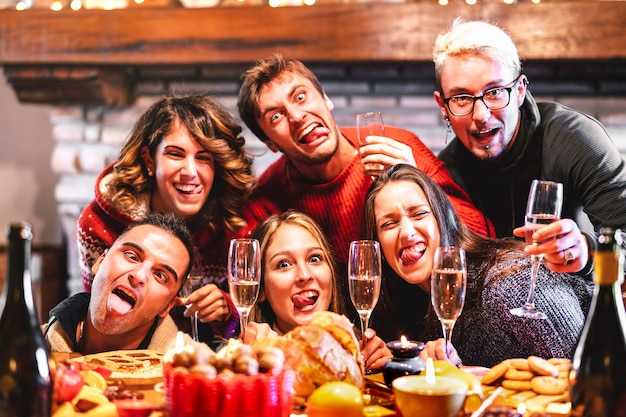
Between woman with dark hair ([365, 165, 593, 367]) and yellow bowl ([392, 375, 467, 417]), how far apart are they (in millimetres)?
916

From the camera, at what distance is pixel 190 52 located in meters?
3.59

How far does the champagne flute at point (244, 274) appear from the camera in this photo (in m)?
2.05

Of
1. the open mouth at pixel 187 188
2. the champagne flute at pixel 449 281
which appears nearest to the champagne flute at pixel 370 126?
the open mouth at pixel 187 188

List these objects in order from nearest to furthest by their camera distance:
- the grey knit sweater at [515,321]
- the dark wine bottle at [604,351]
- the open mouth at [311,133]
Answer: the dark wine bottle at [604,351], the grey knit sweater at [515,321], the open mouth at [311,133]

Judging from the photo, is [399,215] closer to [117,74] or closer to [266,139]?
[266,139]

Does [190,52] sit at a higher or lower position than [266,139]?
higher

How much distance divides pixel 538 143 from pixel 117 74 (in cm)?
206

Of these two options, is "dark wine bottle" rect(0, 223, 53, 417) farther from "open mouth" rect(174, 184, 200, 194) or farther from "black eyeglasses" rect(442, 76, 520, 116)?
"black eyeglasses" rect(442, 76, 520, 116)

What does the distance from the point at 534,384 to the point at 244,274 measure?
2.55ft

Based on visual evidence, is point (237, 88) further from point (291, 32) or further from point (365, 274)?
point (365, 274)

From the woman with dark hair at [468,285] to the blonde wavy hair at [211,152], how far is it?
511 mm

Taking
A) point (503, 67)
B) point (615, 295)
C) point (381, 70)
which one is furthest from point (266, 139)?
point (615, 295)

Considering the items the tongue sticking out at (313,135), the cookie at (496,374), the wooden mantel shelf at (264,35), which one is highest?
the wooden mantel shelf at (264,35)

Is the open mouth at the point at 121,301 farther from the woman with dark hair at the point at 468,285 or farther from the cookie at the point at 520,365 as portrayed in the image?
the cookie at the point at 520,365
